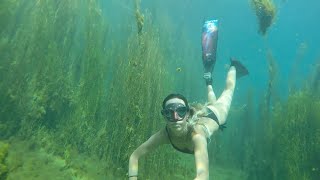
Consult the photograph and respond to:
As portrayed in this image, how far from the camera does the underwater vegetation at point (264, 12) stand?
10.4 metres

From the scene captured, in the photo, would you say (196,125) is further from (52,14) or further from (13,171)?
(52,14)

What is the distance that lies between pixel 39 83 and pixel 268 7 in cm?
710

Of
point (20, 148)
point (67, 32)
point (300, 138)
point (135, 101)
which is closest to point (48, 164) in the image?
point (20, 148)

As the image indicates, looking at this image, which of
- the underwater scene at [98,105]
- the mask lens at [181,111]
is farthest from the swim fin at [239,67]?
the mask lens at [181,111]

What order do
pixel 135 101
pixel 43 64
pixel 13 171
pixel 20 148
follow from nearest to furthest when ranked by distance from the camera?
pixel 13 171 < pixel 135 101 < pixel 20 148 < pixel 43 64

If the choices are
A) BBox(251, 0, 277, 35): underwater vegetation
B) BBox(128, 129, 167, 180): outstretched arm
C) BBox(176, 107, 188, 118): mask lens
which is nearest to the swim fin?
BBox(251, 0, 277, 35): underwater vegetation

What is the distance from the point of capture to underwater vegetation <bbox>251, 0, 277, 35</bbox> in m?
10.4

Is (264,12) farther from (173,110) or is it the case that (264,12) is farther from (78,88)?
(173,110)

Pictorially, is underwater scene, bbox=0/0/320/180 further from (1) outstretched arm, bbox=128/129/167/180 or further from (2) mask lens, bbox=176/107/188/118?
(2) mask lens, bbox=176/107/188/118

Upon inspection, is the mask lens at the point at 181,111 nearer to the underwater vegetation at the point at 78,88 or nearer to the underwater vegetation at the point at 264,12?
the underwater vegetation at the point at 78,88

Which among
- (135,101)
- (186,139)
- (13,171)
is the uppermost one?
(135,101)

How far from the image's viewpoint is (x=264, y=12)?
34.5 ft

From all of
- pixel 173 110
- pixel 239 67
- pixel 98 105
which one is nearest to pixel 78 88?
pixel 98 105

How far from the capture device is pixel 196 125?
4973 mm
